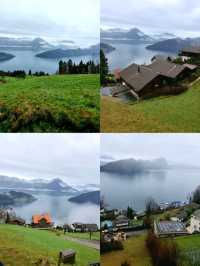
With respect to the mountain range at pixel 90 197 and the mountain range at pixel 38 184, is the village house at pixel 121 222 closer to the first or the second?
the mountain range at pixel 90 197

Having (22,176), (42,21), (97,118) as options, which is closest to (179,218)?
(97,118)

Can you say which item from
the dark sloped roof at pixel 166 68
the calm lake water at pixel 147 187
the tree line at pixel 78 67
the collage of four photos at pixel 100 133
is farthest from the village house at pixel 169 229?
the tree line at pixel 78 67

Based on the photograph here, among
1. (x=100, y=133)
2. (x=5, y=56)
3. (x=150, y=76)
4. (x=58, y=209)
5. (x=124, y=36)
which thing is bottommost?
(x=58, y=209)

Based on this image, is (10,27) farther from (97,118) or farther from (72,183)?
(72,183)

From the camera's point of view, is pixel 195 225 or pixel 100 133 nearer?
pixel 100 133

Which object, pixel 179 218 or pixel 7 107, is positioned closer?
pixel 7 107

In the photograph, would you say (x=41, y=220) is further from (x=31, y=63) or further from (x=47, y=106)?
(x=31, y=63)

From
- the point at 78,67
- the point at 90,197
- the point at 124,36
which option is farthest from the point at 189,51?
the point at 90,197
